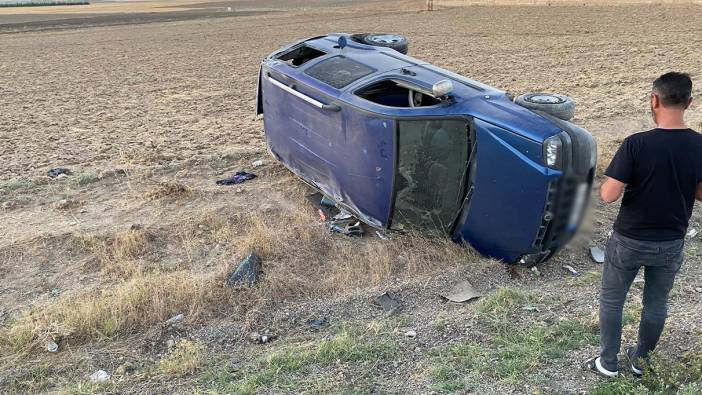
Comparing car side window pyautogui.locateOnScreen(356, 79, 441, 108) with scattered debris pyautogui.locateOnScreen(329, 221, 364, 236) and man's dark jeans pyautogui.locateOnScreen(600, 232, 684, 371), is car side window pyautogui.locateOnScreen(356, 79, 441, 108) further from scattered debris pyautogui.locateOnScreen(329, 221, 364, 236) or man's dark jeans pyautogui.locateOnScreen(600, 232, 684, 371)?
man's dark jeans pyautogui.locateOnScreen(600, 232, 684, 371)

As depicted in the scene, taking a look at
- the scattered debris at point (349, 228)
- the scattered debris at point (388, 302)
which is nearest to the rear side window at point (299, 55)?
the scattered debris at point (349, 228)

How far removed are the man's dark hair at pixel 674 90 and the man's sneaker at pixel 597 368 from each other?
1468 millimetres

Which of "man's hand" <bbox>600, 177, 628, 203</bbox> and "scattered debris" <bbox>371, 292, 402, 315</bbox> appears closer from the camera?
"man's hand" <bbox>600, 177, 628, 203</bbox>

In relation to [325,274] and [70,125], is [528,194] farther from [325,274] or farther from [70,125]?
[70,125]

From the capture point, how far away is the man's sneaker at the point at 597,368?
3.43 metres

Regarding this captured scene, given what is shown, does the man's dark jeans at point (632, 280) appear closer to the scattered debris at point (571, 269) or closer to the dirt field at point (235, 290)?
the dirt field at point (235, 290)

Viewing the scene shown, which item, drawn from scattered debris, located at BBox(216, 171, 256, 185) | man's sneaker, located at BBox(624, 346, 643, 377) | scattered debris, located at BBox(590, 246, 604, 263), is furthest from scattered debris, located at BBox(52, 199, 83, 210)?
man's sneaker, located at BBox(624, 346, 643, 377)

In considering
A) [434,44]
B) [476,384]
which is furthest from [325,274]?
[434,44]

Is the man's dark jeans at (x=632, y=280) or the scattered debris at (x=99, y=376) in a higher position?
the man's dark jeans at (x=632, y=280)

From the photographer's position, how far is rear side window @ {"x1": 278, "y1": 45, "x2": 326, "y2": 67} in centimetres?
742

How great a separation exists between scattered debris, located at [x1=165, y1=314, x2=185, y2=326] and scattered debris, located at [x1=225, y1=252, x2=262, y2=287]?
1.62 ft

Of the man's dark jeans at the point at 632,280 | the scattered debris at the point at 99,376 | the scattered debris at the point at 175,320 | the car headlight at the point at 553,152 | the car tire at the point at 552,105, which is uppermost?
the car tire at the point at 552,105

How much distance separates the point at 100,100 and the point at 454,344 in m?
11.5

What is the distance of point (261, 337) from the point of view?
14.7 ft
